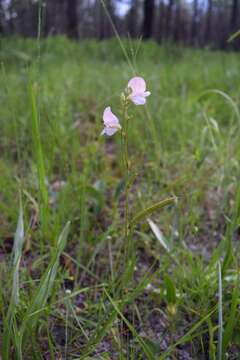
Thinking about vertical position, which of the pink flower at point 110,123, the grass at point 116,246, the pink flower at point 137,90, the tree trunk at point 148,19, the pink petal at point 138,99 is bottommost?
the grass at point 116,246

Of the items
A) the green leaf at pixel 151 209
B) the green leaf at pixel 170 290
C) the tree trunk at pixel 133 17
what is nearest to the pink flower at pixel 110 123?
the green leaf at pixel 151 209

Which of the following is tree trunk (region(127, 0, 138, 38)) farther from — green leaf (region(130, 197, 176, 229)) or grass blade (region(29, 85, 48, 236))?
green leaf (region(130, 197, 176, 229))

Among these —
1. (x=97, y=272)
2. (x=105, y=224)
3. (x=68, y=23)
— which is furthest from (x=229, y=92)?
(x=68, y=23)

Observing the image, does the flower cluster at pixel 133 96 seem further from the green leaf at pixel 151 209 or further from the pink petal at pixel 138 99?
the green leaf at pixel 151 209

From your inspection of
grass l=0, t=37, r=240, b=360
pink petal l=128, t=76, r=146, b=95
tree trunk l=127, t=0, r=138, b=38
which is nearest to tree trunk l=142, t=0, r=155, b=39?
tree trunk l=127, t=0, r=138, b=38

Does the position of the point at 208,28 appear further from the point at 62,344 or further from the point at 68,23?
the point at 62,344

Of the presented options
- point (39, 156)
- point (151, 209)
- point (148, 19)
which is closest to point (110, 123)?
point (151, 209)
